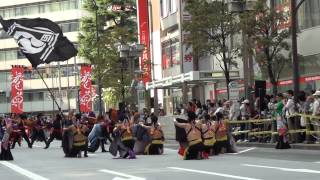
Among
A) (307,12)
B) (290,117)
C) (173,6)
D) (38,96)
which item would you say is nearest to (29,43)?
(307,12)

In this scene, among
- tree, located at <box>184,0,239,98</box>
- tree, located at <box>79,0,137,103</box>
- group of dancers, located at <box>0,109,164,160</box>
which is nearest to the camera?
group of dancers, located at <box>0,109,164,160</box>

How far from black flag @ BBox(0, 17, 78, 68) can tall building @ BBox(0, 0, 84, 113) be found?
61942 millimetres

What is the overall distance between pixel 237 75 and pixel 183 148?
2090 cm

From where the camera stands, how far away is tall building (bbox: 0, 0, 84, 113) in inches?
3971

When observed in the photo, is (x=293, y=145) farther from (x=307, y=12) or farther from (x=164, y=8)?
(x=164, y=8)

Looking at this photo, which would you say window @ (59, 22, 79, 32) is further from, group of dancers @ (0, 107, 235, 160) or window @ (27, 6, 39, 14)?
group of dancers @ (0, 107, 235, 160)

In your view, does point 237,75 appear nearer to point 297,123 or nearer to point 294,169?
point 297,123

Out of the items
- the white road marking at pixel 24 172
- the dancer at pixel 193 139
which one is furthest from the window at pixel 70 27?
the dancer at pixel 193 139

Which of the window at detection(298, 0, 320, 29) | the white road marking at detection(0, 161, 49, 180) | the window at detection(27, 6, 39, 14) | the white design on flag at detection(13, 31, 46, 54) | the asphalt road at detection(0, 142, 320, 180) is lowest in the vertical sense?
the white road marking at detection(0, 161, 49, 180)

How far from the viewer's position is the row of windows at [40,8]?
100938 mm

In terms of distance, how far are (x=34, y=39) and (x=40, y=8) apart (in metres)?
68.9

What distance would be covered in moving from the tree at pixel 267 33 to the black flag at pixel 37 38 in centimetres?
1032

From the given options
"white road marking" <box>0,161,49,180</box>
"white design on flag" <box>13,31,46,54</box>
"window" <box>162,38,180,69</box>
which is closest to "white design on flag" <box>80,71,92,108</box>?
"window" <box>162,38,180,69</box>

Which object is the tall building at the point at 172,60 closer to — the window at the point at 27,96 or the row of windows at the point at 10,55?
the window at the point at 27,96
